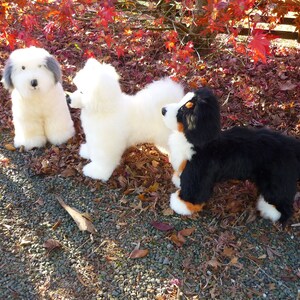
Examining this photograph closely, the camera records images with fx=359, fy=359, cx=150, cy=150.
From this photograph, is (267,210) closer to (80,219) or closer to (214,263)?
(214,263)

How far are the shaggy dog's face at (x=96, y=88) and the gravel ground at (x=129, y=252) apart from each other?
0.90m

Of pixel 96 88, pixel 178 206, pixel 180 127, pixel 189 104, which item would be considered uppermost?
pixel 189 104

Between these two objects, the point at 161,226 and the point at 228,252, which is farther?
the point at 161,226

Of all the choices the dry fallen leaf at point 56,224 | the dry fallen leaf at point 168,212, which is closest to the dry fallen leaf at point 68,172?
the dry fallen leaf at point 56,224

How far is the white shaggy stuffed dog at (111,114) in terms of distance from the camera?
3.06 m

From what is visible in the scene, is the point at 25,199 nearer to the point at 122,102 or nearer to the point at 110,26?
the point at 122,102

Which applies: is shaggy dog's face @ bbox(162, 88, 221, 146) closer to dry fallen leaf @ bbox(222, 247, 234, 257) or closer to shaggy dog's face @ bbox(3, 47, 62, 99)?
dry fallen leaf @ bbox(222, 247, 234, 257)

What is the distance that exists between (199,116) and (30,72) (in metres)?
1.69

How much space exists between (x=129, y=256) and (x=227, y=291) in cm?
82

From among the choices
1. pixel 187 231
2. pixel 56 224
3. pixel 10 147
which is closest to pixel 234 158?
pixel 187 231

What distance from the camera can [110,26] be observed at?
14.6 feet

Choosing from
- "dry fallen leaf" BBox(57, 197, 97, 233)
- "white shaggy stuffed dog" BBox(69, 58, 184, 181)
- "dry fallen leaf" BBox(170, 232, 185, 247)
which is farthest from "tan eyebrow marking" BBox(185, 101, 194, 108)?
"dry fallen leaf" BBox(57, 197, 97, 233)

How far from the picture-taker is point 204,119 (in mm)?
2635

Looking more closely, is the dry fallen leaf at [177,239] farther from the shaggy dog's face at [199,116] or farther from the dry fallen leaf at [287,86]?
the dry fallen leaf at [287,86]
